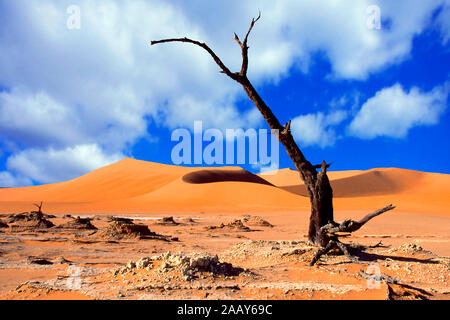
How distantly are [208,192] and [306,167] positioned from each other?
38878 mm

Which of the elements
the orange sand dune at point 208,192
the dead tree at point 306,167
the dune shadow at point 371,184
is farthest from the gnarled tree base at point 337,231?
the dune shadow at point 371,184

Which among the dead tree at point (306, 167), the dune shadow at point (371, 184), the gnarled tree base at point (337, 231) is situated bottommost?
the gnarled tree base at point (337, 231)

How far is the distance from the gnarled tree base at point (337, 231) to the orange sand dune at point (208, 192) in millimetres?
26921

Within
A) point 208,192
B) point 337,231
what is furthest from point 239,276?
point 208,192

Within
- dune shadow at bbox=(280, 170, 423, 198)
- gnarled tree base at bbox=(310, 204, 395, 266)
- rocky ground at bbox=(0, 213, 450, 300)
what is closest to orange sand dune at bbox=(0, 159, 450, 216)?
dune shadow at bbox=(280, 170, 423, 198)

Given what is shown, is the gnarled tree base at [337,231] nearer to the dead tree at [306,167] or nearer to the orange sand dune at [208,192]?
the dead tree at [306,167]

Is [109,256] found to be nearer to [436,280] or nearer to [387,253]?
[387,253]

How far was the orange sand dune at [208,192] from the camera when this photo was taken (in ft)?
121

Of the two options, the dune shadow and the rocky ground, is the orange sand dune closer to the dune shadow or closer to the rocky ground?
the dune shadow

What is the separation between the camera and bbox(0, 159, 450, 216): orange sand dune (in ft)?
121

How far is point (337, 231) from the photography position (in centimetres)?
629
